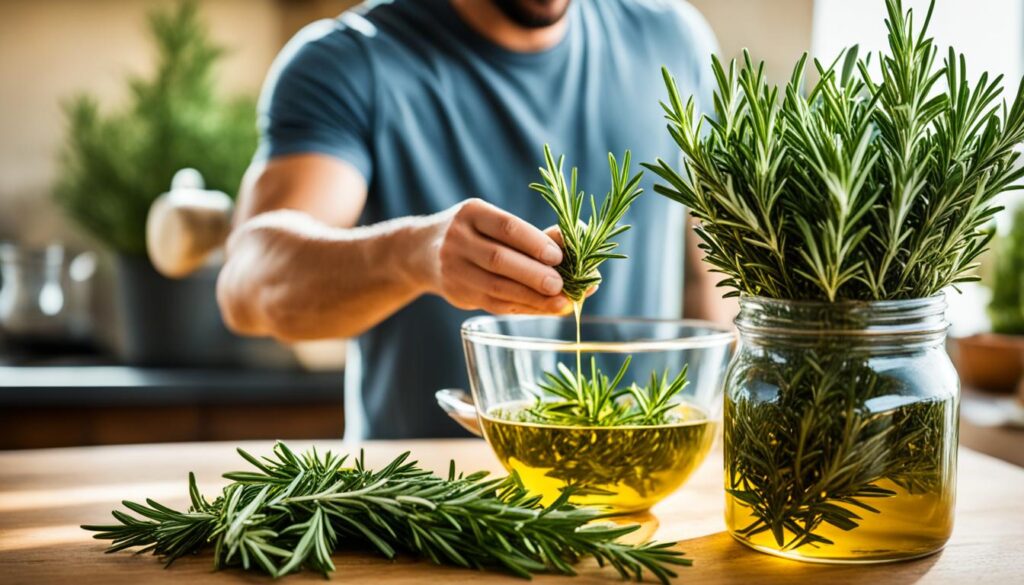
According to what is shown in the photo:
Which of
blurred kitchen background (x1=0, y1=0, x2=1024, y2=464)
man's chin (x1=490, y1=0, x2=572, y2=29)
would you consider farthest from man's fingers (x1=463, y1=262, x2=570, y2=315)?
blurred kitchen background (x1=0, y1=0, x2=1024, y2=464)

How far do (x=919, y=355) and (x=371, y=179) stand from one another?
3.60ft

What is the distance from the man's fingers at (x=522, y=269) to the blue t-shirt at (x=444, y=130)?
78 centimetres

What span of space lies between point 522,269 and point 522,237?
0.02 meters

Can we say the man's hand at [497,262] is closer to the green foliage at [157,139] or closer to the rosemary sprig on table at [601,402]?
Answer: the rosemary sprig on table at [601,402]

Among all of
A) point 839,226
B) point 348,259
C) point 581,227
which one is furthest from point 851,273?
point 348,259

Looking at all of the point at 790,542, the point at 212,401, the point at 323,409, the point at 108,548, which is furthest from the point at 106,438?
the point at 790,542

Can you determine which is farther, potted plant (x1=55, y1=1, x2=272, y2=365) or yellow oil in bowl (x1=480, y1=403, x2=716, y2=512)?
potted plant (x1=55, y1=1, x2=272, y2=365)

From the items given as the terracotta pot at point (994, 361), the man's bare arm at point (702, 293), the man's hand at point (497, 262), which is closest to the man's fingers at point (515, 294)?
the man's hand at point (497, 262)

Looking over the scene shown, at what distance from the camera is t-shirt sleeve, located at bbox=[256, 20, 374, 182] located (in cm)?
147

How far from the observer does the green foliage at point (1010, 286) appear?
1981 millimetres

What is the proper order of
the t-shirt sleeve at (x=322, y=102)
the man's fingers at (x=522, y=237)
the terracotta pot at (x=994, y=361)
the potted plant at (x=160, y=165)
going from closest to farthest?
the man's fingers at (x=522, y=237) → the t-shirt sleeve at (x=322, y=102) → the terracotta pot at (x=994, y=361) → the potted plant at (x=160, y=165)

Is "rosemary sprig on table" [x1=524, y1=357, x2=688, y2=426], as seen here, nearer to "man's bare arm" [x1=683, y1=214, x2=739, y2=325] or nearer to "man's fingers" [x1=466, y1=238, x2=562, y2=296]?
"man's fingers" [x1=466, y1=238, x2=562, y2=296]

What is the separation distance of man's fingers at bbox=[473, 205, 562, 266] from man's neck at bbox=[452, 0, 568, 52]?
36.4 inches

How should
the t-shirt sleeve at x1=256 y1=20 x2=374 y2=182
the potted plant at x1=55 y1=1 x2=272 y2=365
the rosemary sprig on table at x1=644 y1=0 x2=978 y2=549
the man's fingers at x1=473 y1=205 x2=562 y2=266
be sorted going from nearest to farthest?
1. the rosemary sprig on table at x1=644 y1=0 x2=978 y2=549
2. the man's fingers at x1=473 y1=205 x2=562 y2=266
3. the t-shirt sleeve at x1=256 y1=20 x2=374 y2=182
4. the potted plant at x1=55 y1=1 x2=272 y2=365
